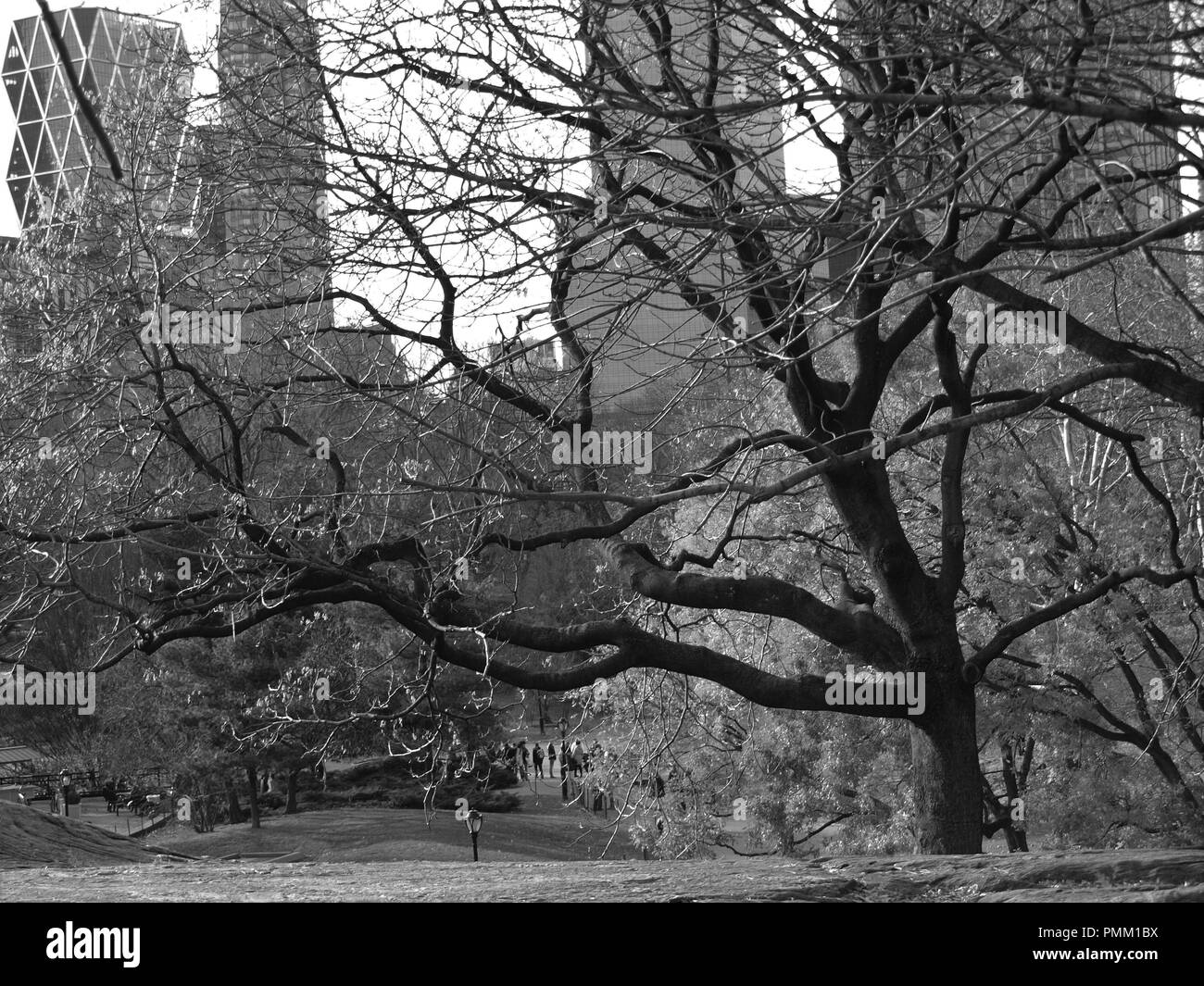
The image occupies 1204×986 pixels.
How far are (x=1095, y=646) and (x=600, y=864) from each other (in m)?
13.6

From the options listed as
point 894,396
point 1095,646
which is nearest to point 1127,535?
point 1095,646

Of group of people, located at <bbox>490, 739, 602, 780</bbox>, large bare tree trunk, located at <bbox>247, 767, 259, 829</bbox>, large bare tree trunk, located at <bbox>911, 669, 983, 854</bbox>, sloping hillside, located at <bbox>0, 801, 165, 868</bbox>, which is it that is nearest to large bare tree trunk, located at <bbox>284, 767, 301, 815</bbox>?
large bare tree trunk, located at <bbox>247, 767, 259, 829</bbox>

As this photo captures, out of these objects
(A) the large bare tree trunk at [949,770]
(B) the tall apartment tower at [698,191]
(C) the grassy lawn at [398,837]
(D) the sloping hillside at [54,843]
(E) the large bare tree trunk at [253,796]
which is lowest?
(C) the grassy lawn at [398,837]

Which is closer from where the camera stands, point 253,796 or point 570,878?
point 570,878

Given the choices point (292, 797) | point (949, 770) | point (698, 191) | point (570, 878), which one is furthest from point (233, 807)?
point (570, 878)

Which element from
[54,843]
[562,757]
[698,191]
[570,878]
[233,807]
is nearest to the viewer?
[570,878]

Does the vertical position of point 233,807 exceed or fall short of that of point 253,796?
it falls short

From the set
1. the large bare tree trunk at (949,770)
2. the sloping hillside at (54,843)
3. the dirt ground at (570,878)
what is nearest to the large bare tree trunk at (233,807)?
the large bare tree trunk at (949,770)

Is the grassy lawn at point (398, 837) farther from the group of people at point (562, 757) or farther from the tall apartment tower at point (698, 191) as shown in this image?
the tall apartment tower at point (698, 191)

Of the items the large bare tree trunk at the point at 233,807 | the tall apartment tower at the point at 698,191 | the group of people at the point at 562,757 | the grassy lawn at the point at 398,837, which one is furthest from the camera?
the large bare tree trunk at the point at 233,807

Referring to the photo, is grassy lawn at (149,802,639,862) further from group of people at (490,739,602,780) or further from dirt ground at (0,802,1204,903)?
dirt ground at (0,802,1204,903)

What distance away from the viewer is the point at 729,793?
2102cm

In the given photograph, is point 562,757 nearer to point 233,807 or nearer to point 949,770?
point 233,807

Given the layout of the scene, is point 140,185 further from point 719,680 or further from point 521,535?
point 719,680
